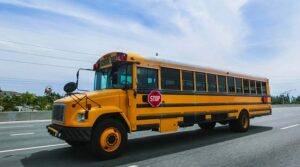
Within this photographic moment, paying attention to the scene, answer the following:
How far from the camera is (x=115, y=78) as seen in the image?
27.6 ft

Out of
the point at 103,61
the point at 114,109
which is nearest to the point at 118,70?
the point at 103,61

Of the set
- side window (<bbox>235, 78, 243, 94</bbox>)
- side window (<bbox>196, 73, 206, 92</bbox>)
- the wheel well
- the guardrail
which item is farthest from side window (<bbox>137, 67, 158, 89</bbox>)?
the guardrail

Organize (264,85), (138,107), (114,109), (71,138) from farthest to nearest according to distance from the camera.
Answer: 1. (264,85)
2. (138,107)
3. (114,109)
4. (71,138)

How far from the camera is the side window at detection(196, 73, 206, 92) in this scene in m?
10.5

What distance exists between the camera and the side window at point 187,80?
9.82 metres

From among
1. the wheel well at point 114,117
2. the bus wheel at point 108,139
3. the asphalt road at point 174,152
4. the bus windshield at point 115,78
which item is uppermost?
the bus windshield at point 115,78

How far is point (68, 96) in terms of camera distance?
25.9 feet

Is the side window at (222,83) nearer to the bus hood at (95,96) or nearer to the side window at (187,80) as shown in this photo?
the side window at (187,80)

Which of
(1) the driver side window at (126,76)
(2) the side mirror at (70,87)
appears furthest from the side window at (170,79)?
(2) the side mirror at (70,87)

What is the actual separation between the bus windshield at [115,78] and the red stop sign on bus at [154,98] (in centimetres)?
74

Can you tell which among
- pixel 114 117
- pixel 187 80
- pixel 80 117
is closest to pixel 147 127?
pixel 114 117

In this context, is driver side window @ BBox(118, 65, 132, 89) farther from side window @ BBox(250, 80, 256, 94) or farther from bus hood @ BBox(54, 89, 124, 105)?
side window @ BBox(250, 80, 256, 94)

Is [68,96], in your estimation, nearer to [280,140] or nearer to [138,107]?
[138,107]

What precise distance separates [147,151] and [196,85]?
10.4ft
